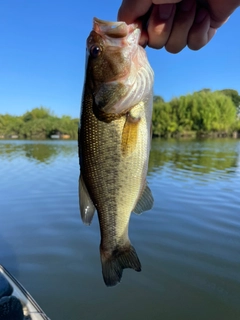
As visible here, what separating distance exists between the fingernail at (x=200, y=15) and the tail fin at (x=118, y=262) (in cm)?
158

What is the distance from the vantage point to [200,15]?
2084mm

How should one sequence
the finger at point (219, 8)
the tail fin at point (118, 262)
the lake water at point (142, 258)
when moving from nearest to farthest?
the finger at point (219, 8), the tail fin at point (118, 262), the lake water at point (142, 258)

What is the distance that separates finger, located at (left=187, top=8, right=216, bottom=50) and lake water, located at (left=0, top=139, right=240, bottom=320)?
361 centimetres

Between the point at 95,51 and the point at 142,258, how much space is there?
481 centimetres

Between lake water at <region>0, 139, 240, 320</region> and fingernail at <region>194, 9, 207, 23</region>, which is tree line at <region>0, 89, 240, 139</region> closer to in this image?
lake water at <region>0, 139, 240, 320</region>

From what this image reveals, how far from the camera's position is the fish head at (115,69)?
6.23 ft

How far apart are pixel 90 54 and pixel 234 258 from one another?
518 cm

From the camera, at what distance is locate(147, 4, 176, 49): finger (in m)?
1.92

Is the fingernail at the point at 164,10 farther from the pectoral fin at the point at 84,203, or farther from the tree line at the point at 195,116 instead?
the tree line at the point at 195,116

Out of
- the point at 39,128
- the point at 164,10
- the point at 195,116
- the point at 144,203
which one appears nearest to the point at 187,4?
the point at 164,10

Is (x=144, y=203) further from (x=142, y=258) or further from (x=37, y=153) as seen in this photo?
(x=37, y=153)

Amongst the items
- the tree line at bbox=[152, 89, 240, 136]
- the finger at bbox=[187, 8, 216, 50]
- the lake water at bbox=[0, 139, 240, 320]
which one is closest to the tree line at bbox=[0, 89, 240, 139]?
the tree line at bbox=[152, 89, 240, 136]

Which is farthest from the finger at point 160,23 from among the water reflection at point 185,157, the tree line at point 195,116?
the tree line at point 195,116

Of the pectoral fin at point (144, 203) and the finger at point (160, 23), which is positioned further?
the pectoral fin at point (144, 203)
